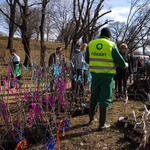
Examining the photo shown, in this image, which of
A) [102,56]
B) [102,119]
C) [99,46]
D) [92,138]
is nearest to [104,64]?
[102,56]

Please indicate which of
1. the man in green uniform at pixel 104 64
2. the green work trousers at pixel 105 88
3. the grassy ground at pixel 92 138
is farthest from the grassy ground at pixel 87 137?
the green work trousers at pixel 105 88

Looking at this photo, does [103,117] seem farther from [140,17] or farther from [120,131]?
[140,17]

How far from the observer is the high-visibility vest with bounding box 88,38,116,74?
2.32 m

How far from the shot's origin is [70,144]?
2.16 m

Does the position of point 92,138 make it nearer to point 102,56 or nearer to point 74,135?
point 74,135

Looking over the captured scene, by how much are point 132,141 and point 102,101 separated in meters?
0.68

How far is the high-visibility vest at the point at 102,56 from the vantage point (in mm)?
2324

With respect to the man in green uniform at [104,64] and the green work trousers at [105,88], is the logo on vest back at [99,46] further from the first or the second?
the green work trousers at [105,88]

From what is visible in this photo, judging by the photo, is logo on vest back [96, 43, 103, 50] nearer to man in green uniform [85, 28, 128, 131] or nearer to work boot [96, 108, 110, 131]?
man in green uniform [85, 28, 128, 131]

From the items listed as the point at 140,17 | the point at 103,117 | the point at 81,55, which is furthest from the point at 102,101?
the point at 140,17

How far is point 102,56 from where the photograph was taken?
2.35 meters

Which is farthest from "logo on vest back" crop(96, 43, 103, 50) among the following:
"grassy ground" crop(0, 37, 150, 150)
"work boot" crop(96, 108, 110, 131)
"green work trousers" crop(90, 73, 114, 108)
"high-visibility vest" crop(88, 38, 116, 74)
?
"work boot" crop(96, 108, 110, 131)

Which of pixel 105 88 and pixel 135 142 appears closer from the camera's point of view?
pixel 135 142

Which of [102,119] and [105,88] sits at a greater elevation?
[105,88]
